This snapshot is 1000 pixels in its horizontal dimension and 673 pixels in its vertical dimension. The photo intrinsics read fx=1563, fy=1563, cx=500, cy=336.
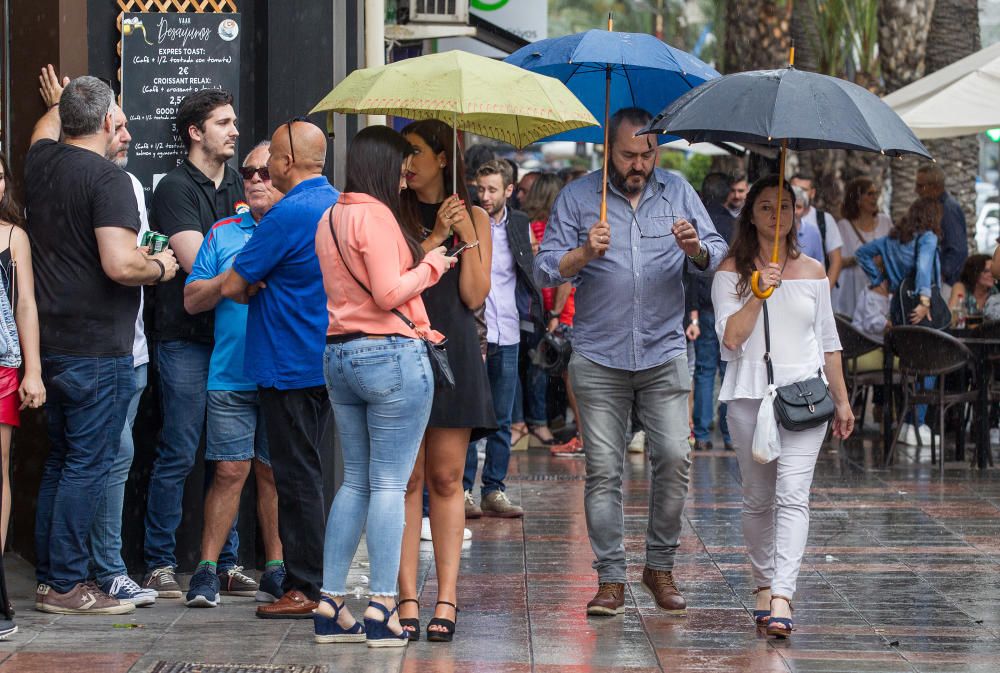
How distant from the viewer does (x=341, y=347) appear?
19.2ft

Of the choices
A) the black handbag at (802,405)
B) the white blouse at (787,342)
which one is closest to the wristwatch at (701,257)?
the white blouse at (787,342)

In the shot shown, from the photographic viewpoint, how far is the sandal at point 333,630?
19.9 ft

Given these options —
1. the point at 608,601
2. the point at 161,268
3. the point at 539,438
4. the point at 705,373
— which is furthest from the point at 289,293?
the point at 539,438

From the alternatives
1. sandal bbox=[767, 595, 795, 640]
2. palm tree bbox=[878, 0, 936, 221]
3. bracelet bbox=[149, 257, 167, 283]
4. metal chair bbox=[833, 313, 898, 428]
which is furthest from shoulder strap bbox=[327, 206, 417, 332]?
palm tree bbox=[878, 0, 936, 221]

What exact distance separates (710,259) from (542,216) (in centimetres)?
592

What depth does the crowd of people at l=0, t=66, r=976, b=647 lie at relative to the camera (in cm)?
596

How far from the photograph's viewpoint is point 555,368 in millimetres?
11094

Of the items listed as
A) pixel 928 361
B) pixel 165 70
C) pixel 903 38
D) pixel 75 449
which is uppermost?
pixel 903 38

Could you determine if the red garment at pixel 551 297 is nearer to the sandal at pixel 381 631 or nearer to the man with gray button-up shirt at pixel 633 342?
the man with gray button-up shirt at pixel 633 342

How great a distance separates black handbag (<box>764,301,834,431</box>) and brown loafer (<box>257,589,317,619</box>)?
2117 millimetres

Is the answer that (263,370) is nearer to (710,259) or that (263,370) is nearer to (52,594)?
(52,594)

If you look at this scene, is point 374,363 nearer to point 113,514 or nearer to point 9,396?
point 9,396

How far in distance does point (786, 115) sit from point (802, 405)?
46.4 inches

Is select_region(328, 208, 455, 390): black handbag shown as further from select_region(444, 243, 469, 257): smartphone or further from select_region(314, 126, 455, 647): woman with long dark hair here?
select_region(444, 243, 469, 257): smartphone
